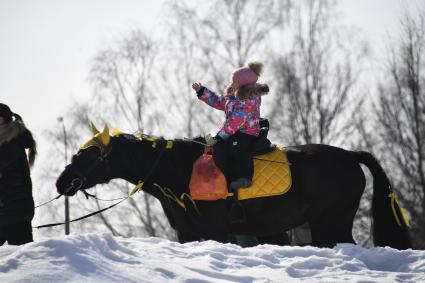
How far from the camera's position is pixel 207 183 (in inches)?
284

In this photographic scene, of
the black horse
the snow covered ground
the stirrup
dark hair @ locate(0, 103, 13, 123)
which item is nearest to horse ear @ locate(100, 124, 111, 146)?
the black horse

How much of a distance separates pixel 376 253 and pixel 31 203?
3.71 m

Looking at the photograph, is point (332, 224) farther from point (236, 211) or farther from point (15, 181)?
point (15, 181)

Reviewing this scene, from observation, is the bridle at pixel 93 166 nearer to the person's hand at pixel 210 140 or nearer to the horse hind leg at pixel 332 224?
the person's hand at pixel 210 140

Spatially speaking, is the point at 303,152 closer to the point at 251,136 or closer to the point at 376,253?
the point at 251,136

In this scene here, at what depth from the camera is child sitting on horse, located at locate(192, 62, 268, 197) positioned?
7219 millimetres

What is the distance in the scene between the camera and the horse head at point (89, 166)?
25.1ft

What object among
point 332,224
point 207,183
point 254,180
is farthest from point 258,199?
point 332,224

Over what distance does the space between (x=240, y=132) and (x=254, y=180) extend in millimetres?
576

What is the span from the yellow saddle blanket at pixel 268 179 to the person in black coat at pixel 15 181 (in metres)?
2.39

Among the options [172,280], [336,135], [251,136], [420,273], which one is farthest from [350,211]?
[336,135]

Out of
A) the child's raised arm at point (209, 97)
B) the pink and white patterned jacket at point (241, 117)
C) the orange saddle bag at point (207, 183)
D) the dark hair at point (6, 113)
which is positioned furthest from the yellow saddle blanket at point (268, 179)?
the dark hair at point (6, 113)

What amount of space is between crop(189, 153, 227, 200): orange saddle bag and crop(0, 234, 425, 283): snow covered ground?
101 centimetres

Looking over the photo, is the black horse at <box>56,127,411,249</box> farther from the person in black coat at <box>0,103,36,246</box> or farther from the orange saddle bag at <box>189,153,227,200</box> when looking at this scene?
the person in black coat at <box>0,103,36,246</box>
